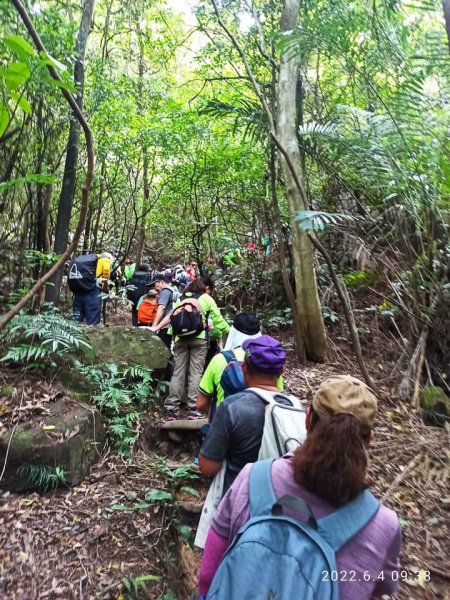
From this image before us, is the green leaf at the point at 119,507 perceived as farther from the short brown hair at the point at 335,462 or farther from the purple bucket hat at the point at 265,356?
A: the short brown hair at the point at 335,462

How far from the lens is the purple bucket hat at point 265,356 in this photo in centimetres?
235

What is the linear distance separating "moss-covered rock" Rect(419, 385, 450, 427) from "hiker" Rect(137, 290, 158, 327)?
4399mm

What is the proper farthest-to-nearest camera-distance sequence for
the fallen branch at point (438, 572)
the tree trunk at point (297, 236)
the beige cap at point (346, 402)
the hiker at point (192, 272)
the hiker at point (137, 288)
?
the hiker at point (192, 272), the hiker at point (137, 288), the tree trunk at point (297, 236), the fallen branch at point (438, 572), the beige cap at point (346, 402)

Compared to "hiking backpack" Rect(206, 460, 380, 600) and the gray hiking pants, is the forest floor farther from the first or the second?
"hiking backpack" Rect(206, 460, 380, 600)

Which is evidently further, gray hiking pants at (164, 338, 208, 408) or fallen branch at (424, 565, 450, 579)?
gray hiking pants at (164, 338, 208, 408)

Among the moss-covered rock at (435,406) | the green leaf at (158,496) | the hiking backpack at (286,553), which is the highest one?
the hiking backpack at (286,553)

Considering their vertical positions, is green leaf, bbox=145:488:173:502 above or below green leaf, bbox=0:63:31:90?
below

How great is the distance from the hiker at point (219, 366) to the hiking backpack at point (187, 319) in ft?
5.01

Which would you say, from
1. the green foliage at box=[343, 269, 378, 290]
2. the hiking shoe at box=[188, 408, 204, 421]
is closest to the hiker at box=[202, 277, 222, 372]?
the hiking shoe at box=[188, 408, 204, 421]

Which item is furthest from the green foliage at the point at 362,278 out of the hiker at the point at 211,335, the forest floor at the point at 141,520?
the forest floor at the point at 141,520

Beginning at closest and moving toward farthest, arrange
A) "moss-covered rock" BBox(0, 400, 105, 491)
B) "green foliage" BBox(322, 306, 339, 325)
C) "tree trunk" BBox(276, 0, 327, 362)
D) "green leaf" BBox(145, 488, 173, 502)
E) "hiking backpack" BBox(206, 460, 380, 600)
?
"hiking backpack" BBox(206, 460, 380, 600) → "moss-covered rock" BBox(0, 400, 105, 491) → "green leaf" BBox(145, 488, 173, 502) → "tree trunk" BBox(276, 0, 327, 362) → "green foliage" BBox(322, 306, 339, 325)

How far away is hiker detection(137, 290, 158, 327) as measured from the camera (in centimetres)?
736

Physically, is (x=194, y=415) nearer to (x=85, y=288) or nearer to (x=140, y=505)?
(x=140, y=505)

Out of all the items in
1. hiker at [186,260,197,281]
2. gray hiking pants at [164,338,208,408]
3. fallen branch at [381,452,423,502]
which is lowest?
fallen branch at [381,452,423,502]
